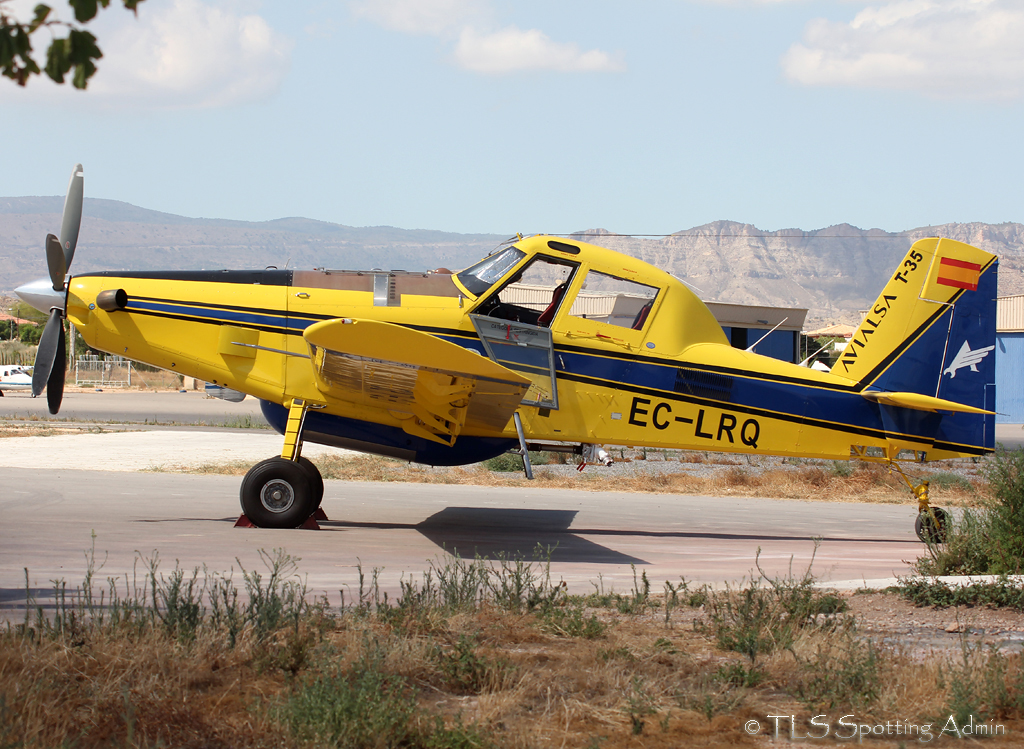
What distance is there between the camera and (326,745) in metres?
3.53

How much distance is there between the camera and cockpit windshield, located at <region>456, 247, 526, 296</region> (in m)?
9.92

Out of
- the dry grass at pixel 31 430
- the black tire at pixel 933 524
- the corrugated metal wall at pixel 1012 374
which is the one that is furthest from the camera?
the corrugated metal wall at pixel 1012 374

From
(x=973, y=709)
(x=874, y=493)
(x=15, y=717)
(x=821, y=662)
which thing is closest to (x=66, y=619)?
(x=15, y=717)

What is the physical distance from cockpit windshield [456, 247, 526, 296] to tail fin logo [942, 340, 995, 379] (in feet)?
18.9

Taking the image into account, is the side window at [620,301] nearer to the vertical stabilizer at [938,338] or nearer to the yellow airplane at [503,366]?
the yellow airplane at [503,366]

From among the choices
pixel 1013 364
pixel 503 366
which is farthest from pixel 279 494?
pixel 1013 364

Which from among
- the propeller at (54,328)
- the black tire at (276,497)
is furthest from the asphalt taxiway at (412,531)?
the propeller at (54,328)

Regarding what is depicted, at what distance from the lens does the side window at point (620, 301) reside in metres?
10.1

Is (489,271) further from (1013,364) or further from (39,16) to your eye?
(1013,364)

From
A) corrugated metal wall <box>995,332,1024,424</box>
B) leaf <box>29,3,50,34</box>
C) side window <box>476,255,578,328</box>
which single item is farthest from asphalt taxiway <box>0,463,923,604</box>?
corrugated metal wall <box>995,332,1024,424</box>

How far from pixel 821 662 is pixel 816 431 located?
6.07m

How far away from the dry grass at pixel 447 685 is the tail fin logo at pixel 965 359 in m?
6.34

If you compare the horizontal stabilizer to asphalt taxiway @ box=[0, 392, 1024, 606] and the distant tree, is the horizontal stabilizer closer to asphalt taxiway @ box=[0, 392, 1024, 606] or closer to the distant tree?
asphalt taxiway @ box=[0, 392, 1024, 606]

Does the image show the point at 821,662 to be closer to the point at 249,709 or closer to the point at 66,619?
the point at 249,709
